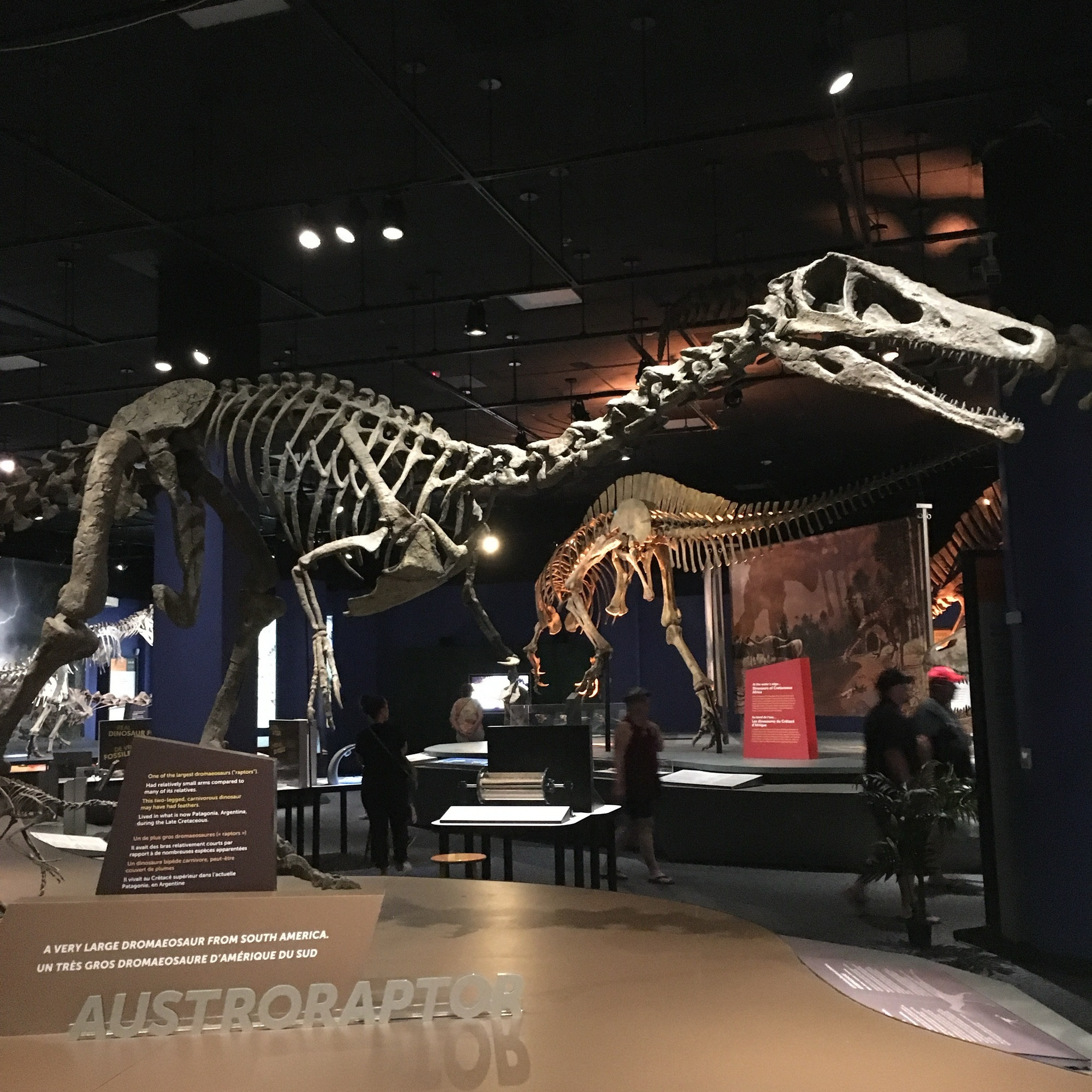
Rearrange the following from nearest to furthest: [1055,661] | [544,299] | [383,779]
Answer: [1055,661]
[383,779]
[544,299]

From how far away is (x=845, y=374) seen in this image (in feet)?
12.6

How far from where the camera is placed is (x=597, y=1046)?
9.27 feet

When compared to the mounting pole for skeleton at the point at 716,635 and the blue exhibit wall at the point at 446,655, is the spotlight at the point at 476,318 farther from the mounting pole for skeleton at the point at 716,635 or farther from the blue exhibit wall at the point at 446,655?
the blue exhibit wall at the point at 446,655

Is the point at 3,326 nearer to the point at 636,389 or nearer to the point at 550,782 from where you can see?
the point at 550,782

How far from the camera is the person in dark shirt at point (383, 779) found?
8.84 metres

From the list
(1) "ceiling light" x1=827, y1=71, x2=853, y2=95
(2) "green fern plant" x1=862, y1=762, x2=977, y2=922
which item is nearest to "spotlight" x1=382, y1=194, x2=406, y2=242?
(1) "ceiling light" x1=827, y1=71, x2=853, y2=95

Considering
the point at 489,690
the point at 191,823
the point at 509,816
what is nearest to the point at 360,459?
the point at 191,823

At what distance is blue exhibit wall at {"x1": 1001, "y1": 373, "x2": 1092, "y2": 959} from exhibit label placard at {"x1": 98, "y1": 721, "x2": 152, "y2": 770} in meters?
7.26

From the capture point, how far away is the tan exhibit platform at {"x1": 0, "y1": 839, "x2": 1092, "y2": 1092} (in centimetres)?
258

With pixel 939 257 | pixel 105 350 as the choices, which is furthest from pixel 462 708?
pixel 939 257

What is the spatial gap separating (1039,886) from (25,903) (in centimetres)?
562

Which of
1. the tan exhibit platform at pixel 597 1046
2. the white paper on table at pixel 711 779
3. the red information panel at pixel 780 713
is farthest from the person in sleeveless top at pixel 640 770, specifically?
the tan exhibit platform at pixel 597 1046

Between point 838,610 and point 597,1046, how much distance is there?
37.4 ft

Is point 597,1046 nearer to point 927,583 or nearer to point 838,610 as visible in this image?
point 927,583
